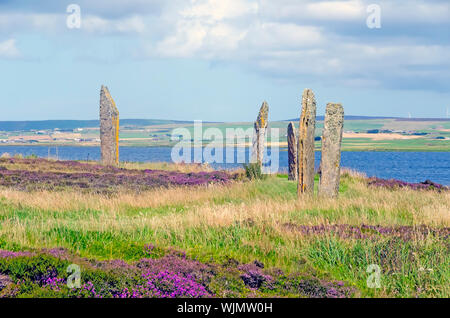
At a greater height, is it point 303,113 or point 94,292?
point 303,113

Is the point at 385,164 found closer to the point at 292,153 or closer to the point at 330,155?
the point at 292,153

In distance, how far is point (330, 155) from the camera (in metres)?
20.3

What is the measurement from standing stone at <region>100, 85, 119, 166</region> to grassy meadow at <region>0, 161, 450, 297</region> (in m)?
17.5

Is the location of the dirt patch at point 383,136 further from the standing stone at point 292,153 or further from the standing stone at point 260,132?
the standing stone at point 292,153

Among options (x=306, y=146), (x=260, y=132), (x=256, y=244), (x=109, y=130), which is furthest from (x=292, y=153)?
(x=256, y=244)

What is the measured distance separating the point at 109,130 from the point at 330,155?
1849 cm

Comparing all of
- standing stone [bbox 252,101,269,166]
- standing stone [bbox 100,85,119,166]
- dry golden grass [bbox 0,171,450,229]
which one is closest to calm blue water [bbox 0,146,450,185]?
standing stone [bbox 100,85,119,166]

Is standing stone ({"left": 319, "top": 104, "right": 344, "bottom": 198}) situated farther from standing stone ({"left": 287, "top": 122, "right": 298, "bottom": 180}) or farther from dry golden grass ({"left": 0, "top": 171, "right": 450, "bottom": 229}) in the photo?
standing stone ({"left": 287, "top": 122, "right": 298, "bottom": 180})

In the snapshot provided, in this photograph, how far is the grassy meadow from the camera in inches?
340

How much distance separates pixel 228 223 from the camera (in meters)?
13.0

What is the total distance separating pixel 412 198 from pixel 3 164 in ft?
72.2

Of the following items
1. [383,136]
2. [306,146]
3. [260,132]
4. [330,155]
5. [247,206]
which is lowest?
[383,136]
